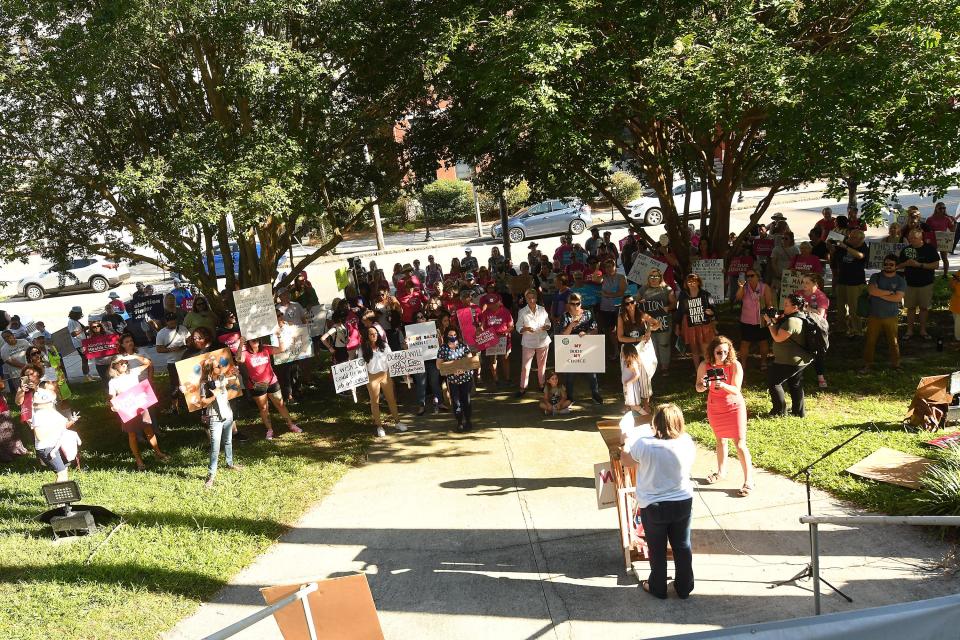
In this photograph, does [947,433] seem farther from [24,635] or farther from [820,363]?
[24,635]

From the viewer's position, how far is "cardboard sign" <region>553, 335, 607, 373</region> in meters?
10.1

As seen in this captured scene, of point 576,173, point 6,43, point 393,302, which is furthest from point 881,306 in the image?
point 6,43

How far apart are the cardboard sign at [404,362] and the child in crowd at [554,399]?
6.11ft

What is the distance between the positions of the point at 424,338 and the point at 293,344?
7.63ft

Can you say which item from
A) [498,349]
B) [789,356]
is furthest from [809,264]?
[498,349]

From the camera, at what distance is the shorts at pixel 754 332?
10.6m

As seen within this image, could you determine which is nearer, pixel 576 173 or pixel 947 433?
pixel 947 433

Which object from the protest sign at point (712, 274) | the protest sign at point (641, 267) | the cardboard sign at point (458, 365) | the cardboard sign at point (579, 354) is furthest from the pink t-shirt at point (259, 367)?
the protest sign at point (712, 274)

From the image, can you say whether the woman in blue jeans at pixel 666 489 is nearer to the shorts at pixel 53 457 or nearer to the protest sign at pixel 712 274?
the shorts at pixel 53 457

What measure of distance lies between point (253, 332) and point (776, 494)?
25.3 ft

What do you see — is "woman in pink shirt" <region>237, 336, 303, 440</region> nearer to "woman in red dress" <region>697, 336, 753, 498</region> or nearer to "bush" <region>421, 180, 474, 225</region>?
"woman in red dress" <region>697, 336, 753, 498</region>

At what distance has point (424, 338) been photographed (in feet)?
35.5

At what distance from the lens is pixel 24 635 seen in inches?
244

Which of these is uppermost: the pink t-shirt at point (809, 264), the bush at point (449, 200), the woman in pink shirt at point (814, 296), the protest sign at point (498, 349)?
the bush at point (449, 200)
